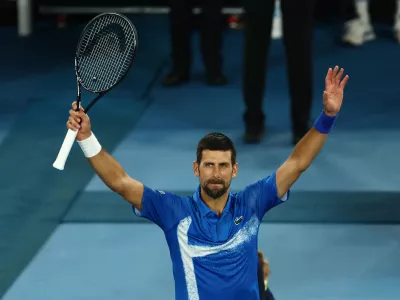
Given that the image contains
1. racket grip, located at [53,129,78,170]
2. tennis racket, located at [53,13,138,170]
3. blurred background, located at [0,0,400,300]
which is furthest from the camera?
blurred background, located at [0,0,400,300]

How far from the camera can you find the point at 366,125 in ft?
23.7

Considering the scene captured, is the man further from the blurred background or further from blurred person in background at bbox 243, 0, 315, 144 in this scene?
blurred person in background at bbox 243, 0, 315, 144

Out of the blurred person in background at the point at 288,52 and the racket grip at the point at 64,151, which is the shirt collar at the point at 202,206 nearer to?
the racket grip at the point at 64,151

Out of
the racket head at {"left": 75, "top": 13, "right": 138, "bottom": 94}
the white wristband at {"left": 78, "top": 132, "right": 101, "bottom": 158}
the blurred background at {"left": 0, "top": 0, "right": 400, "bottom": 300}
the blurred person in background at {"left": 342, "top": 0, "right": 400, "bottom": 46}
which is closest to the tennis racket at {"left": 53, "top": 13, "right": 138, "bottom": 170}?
the racket head at {"left": 75, "top": 13, "right": 138, "bottom": 94}

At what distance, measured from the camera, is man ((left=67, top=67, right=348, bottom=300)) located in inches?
135

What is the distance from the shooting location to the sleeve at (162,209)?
3.52 metres

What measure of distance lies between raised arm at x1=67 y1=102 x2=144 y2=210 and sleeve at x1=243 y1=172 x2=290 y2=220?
1.29 ft

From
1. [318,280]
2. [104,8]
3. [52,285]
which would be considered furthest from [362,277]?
[104,8]

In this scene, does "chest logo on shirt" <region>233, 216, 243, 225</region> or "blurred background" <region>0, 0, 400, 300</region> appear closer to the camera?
"chest logo on shirt" <region>233, 216, 243, 225</region>

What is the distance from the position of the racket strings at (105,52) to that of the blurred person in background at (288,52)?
2397 mm

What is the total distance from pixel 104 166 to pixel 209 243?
455 millimetres

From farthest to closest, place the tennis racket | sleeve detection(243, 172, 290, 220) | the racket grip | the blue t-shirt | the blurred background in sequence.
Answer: the blurred background, the tennis racket, sleeve detection(243, 172, 290, 220), the blue t-shirt, the racket grip

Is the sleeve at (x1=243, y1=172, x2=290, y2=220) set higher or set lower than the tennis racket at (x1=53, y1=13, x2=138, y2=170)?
lower

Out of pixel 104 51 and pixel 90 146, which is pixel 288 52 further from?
pixel 90 146
